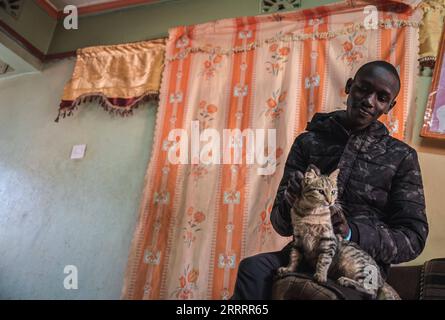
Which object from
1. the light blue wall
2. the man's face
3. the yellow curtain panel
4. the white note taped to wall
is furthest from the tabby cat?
the white note taped to wall

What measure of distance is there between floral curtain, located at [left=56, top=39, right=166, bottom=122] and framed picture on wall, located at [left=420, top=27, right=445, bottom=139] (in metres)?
1.34

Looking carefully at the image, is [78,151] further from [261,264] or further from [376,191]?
[376,191]

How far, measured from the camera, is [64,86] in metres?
2.41

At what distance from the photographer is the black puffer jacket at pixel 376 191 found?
1.10m

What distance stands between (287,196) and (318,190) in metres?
0.12

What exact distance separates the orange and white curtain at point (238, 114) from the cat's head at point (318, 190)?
0.37m

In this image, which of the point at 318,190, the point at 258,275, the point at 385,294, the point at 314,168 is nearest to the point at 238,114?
the point at 314,168

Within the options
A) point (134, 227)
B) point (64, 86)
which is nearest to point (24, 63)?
point (64, 86)

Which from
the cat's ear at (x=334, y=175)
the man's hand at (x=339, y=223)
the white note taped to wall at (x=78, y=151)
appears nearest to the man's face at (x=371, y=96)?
the cat's ear at (x=334, y=175)

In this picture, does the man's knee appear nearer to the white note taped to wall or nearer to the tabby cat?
the tabby cat

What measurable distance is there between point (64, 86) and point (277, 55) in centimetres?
141

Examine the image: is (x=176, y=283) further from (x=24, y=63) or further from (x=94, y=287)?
(x=24, y=63)

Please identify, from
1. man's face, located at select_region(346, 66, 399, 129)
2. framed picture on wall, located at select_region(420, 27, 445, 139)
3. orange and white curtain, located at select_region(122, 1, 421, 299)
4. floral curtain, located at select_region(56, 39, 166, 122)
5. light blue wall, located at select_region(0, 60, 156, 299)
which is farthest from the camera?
floral curtain, located at select_region(56, 39, 166, 122)

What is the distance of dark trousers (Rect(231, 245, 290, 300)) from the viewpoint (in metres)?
1.05
